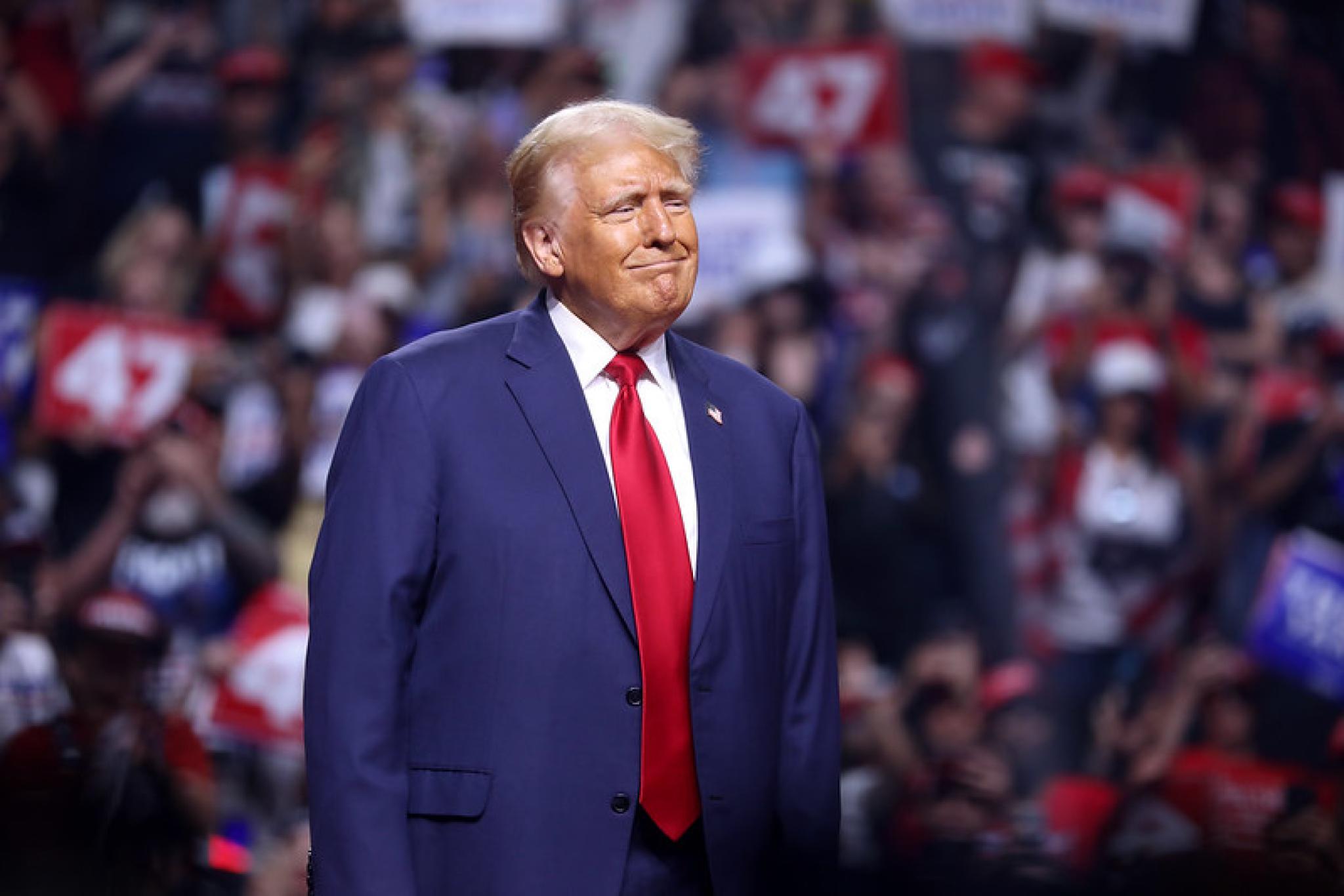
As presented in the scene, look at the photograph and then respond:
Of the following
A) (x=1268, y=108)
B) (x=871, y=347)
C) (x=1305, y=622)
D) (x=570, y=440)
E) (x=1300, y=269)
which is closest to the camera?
(x=570, y=440)

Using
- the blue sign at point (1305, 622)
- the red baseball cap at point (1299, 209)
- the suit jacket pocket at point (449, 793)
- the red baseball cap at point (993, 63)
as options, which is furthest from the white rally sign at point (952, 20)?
the suit jacket pocket at point (449, 793)

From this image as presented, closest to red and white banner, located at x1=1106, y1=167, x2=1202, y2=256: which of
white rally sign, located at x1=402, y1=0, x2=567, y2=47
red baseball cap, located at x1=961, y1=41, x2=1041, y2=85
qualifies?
red baseball cap, located at x1=961, y1=41, x2=1041, y2=85

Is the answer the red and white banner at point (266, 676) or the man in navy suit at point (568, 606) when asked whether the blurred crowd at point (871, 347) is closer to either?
→ the red and white banner at point (266, 676)

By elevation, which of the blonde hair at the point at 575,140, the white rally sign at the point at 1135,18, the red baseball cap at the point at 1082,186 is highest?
the white rally sign at the point at 1135,18

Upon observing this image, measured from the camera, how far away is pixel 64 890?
243 cm

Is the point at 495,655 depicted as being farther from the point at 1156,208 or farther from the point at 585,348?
the point at 1156,208

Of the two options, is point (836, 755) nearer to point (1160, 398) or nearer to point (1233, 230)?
point (1160, 398)

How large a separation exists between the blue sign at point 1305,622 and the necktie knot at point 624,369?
3763 mm

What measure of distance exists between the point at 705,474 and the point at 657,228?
0.26 metres

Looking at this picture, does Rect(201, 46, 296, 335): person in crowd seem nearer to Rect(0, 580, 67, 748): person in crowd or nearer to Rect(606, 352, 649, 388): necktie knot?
Rect(0, 580, 67, 748): person in crowd

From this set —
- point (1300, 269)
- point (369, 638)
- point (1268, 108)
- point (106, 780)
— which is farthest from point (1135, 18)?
point (369, 638)

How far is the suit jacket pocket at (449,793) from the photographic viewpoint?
176 centimetres

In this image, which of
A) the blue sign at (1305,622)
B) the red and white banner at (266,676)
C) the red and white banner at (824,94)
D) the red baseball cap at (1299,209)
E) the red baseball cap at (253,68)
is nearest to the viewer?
the red and white banner at (266,676)

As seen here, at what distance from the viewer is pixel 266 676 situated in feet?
16.0
